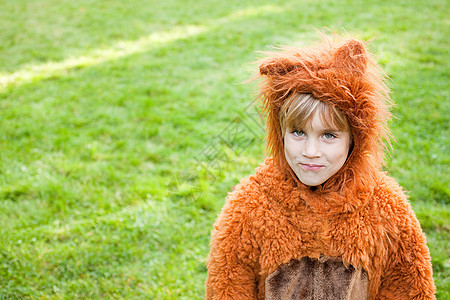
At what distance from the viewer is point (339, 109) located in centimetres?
156

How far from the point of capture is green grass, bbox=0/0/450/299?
2998mm

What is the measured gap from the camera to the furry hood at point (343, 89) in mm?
1526

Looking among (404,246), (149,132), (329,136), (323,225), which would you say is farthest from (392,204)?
(149,132)

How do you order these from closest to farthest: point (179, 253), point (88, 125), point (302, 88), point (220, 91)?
point (302, 88), point (179, 253), point (88, 125), point (220, 91)

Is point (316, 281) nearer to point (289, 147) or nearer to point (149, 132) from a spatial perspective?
point (289, 147)

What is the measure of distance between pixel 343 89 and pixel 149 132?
3.26m

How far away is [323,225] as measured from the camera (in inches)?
65.7

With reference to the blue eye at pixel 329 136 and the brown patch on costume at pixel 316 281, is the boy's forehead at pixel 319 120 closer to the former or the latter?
the blue eye at pixel 329 136

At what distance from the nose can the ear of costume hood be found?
6.1 inches

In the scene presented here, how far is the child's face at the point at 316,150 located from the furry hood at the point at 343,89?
0.06 m

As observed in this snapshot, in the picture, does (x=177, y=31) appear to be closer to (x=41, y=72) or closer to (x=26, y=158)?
(x=41, y=72)

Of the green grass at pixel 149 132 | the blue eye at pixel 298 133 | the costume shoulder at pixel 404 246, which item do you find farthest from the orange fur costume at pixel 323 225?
the green grass at pixel 149 132

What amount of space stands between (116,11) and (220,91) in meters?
4.09

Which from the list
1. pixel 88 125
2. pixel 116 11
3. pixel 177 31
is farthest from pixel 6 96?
pixel 116 11
